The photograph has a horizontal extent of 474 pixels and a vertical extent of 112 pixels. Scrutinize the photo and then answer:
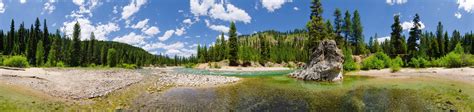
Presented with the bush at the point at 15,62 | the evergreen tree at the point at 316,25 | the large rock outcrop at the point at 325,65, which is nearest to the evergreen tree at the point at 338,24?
the evergreen tree at the point at 316,25

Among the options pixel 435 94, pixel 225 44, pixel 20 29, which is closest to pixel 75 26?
pixel 20 29

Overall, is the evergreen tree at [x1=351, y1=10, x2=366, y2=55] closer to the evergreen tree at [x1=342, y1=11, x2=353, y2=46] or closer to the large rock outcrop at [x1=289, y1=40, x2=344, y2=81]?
the evergreen tree at [x1=342, y1=11, x2=353, y2=46]

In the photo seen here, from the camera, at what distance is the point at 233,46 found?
88.4 metres

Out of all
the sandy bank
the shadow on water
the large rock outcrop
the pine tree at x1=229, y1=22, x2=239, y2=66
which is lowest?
the shadow on water

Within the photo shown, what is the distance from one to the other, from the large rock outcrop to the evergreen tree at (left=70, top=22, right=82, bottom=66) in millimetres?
67924

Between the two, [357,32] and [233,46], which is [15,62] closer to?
[233,46]

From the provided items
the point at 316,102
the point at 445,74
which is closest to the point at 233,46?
the point at 445,74

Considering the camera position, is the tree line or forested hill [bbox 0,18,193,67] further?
forested hill [bbox 0,18,193,67]

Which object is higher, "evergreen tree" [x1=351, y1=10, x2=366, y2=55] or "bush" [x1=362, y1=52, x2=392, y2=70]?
"evergreen tree" [x1=351, y1=10, x2=366, y2=55]

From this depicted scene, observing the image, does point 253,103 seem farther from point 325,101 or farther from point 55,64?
point 55,64

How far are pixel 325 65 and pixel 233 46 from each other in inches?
2197

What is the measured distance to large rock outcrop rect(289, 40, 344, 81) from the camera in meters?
33.2

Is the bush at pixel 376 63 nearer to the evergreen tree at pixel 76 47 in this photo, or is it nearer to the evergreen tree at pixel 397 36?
the evergreen tree at pixel 397 36

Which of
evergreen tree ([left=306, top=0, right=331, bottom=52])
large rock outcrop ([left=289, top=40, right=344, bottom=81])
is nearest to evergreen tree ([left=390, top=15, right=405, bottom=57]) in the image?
evergreen tree ([left=306, top=0, right=331, bottom=52])
